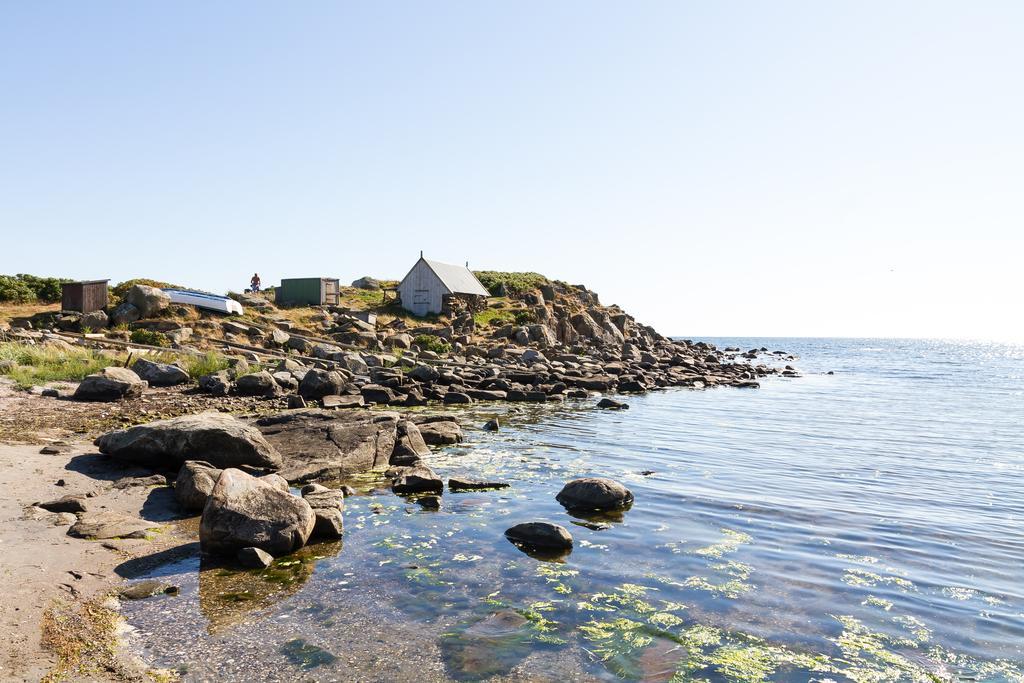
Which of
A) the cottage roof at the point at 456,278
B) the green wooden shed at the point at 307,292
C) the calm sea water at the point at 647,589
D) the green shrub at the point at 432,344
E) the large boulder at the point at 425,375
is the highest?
the cottage roof at the point at 456,278

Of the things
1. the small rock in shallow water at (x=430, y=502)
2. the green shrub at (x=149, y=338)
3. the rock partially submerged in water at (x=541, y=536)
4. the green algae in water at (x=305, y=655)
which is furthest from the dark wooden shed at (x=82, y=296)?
the green algae in water at (x=305, y=655)

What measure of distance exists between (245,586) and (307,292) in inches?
1742

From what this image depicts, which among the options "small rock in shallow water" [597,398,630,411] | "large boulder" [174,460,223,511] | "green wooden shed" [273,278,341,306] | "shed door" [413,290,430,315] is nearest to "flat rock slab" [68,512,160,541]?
"large boulder" [174,460,223,511]

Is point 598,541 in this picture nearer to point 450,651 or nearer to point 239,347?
point 450,651

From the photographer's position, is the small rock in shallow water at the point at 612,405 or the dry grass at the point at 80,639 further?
the small rock in shallow water at the point at 612,405

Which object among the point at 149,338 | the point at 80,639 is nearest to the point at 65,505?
the point at 80,639

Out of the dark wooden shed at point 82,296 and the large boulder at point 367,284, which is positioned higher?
the large boulder at point 367,284

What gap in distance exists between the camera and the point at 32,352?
23.1 meters

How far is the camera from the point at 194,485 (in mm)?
9539

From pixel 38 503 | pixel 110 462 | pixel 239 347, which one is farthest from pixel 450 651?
pixel 239 347

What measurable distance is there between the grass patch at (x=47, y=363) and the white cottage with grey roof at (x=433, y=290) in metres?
28.8

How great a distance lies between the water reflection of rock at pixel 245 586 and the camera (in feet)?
21.0

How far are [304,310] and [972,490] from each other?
135 ft

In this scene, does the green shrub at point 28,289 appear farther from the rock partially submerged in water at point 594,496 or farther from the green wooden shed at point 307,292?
the rock partially submerged in water at point 594,496
